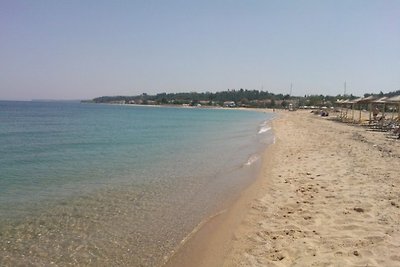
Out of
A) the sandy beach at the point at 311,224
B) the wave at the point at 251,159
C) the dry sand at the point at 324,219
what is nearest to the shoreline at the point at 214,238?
the sandy beach at the point at 311,224

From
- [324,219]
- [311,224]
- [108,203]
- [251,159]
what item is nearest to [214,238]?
[311,224]

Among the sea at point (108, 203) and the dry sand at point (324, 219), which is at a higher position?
the dry sand at point (324, 219)

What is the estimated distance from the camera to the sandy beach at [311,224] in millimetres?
5605

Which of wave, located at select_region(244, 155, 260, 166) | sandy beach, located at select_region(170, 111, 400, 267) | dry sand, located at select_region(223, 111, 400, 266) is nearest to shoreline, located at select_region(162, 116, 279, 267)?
sandy beach, located at select_region(170, 111, 400, 267)

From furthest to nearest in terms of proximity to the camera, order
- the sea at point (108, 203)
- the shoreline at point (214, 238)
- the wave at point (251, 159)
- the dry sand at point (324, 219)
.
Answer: the wave at point (251, 159)
the sea at point (108, 203)
the shoreline at point (214, 238)
the dry sand at point (324, 219)

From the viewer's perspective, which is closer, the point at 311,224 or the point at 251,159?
the point at 311,224

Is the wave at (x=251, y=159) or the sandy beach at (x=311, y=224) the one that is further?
the wave at (x=251, y=159)

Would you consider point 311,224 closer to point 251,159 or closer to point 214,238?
point 214,238

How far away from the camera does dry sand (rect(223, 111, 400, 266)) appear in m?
5.54

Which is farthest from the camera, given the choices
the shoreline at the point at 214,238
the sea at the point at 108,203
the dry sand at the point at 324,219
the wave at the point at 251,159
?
the wave at the point at 251,159

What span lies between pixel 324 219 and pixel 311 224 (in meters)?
0.40

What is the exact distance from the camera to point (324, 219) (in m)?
7.30

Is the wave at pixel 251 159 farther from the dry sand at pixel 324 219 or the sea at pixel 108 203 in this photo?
the dry sand at pixel 324 219

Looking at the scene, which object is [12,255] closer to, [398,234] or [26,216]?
[26,216]
